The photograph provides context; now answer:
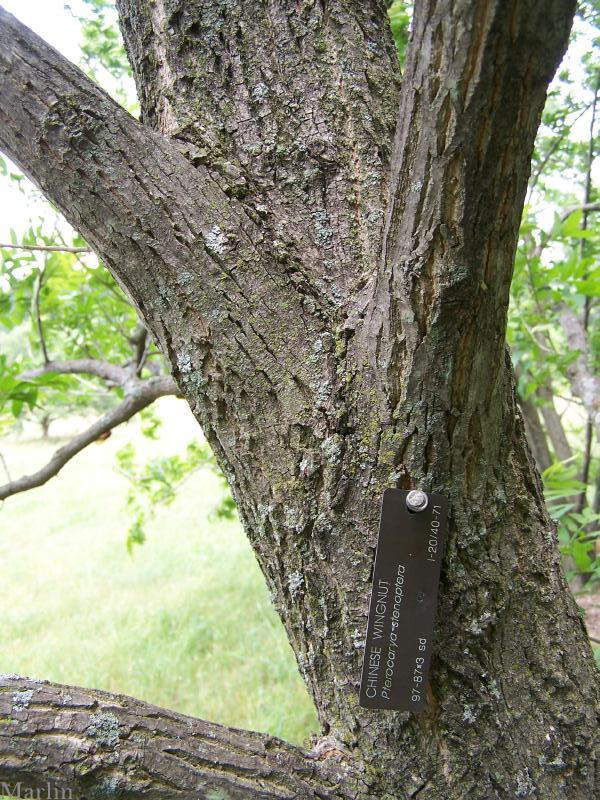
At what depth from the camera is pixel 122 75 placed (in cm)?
299

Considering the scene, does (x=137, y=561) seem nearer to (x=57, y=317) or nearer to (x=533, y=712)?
(x=57, y=317)

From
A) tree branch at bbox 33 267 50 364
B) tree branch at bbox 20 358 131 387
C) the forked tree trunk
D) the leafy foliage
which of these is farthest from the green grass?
the forked tree trunk

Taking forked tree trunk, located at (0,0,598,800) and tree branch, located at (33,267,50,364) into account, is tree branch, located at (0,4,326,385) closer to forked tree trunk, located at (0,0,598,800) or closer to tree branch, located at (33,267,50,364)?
forked tree trunk, located at (0,0,598,800)

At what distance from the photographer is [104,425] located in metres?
2.23

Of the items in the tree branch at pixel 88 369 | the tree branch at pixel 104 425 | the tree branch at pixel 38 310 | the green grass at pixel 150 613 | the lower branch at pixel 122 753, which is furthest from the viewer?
the green grass at pixel 150 613

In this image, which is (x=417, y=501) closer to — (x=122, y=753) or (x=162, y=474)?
(x=122, y=753)

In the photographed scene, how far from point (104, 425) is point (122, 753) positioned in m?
1.57

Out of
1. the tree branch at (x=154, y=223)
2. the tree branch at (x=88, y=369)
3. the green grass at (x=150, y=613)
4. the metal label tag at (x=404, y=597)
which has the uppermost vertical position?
the tree branch at (x=154, y=223)

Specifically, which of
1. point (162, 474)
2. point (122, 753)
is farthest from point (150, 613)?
point (122, 753)

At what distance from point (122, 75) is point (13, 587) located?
3748mm

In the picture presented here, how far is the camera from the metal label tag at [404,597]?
2.80ft

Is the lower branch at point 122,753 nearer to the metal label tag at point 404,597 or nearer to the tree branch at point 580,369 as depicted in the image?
the metal label tag at point 404,597

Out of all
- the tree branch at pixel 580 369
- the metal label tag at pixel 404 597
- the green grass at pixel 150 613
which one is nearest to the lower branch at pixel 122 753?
the metal label tag at pixel 404 597

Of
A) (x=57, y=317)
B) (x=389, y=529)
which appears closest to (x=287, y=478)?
(x=389, y=529)
